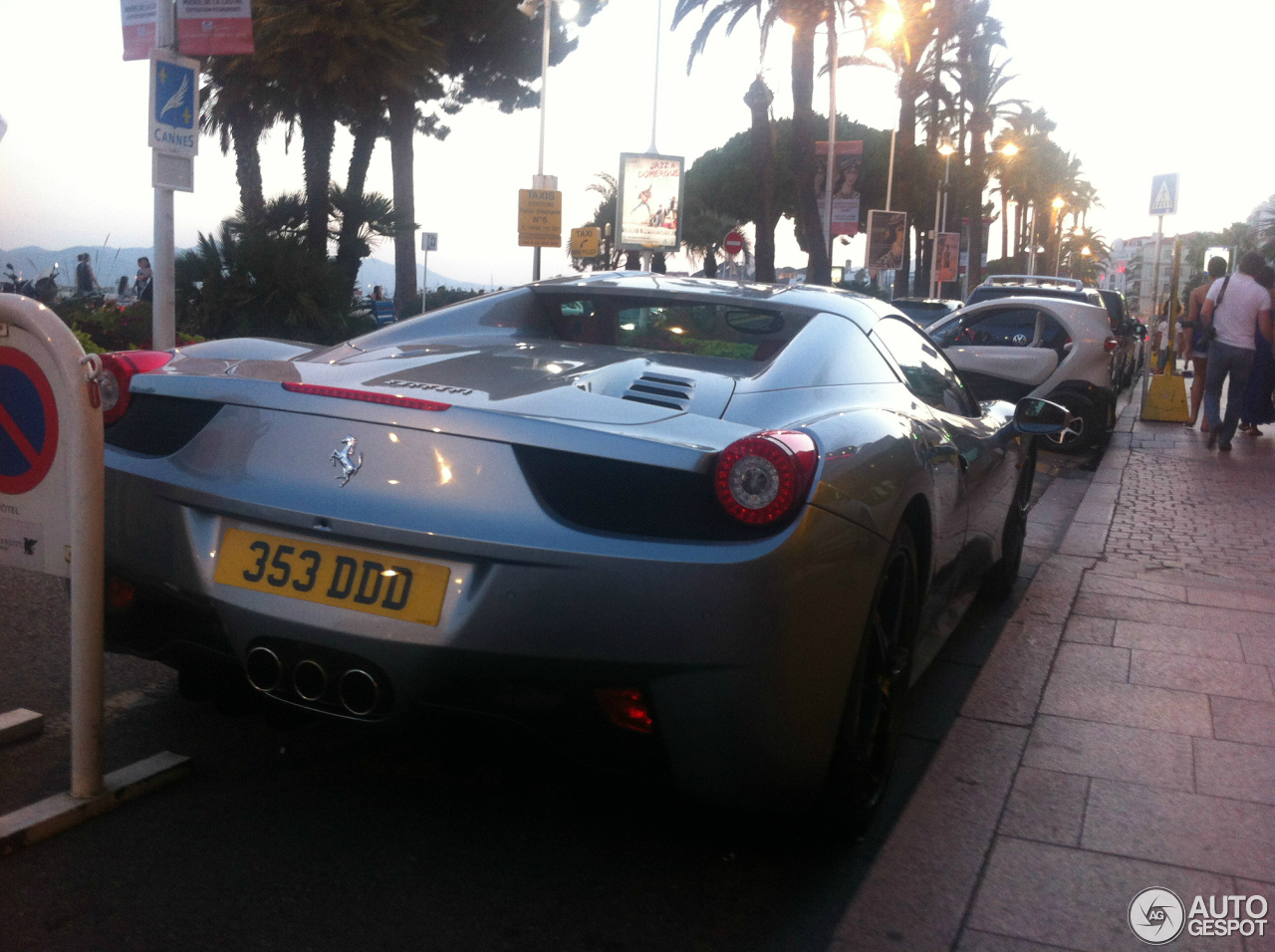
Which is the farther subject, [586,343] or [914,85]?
[914,85]

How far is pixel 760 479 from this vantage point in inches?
97.1

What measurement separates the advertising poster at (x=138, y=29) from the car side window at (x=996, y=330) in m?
7.77

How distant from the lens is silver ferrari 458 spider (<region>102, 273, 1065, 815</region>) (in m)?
2.43

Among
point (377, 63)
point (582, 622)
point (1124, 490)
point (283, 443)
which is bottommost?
point (1124, 490)

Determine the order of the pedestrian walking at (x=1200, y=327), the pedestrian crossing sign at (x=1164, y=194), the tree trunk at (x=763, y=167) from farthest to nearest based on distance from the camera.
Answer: the tree trunk at (x=763, y=167) → the pedestrian crossing sign at (x=1164, y=194) → the pedestrian walking at (x=1200, y=327)

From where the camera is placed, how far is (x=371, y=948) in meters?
2.46

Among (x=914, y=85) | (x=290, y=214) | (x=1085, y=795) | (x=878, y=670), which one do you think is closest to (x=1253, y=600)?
(x=1085, y=795)

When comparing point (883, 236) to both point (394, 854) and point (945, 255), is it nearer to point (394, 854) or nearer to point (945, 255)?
point (945, 255)

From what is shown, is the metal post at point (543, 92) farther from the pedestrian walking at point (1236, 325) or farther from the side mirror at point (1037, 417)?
the side mirror at point (1037, 417)

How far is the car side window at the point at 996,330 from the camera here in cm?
1297

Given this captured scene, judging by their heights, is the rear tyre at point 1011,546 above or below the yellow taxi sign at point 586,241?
below

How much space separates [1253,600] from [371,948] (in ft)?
16.3

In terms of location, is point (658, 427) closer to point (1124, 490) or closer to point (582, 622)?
point (582, 622)

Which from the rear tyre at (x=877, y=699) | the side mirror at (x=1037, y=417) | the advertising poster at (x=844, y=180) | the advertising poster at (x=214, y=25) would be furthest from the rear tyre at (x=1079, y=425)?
the advertising poster at (x=844, y=180)
